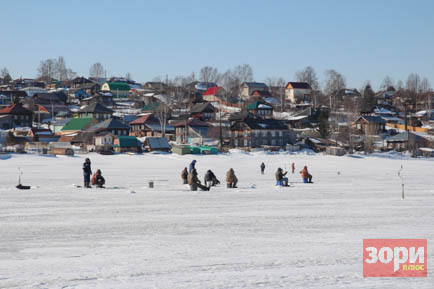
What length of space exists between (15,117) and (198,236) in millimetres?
84440

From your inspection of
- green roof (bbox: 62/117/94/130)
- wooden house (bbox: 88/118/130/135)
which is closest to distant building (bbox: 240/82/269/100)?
green roof (bbox: 62/117/94/130)

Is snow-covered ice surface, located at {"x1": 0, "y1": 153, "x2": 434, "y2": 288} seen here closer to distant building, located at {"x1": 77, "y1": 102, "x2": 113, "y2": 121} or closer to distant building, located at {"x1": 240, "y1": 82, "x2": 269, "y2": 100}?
distant building, located at {"x1": 77, "y1": 102, "x2": 113, "y2": 121}

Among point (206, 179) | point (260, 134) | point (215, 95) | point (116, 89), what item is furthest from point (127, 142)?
point (116, 89)

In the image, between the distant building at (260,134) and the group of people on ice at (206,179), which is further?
the distant building at (260,134)

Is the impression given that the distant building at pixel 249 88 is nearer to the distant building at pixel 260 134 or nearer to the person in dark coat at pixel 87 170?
the distant building at pixel 260 134

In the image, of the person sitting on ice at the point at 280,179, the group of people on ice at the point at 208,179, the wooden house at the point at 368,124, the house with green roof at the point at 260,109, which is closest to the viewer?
the group of people on ice at the point at 208,179

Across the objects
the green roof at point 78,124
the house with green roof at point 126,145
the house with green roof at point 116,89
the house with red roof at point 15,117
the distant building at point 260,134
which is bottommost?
the house with green roof at point 126,145

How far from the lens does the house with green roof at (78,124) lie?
3167 inches

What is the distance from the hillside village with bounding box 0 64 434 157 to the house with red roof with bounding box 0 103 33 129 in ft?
0.55

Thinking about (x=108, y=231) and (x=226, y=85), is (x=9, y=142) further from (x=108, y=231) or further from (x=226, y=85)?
(x=226, y=85)

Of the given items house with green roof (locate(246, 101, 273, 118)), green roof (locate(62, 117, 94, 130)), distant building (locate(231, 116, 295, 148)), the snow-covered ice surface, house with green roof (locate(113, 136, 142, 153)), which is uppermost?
house with green roof (locate(246, 101, 273, 118))

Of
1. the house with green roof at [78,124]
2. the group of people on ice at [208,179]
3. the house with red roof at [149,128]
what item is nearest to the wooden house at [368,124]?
the house with red roof at [149,128]

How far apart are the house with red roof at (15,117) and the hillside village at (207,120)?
0.17 metres

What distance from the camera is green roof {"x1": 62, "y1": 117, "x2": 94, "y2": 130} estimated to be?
80.8 metres
